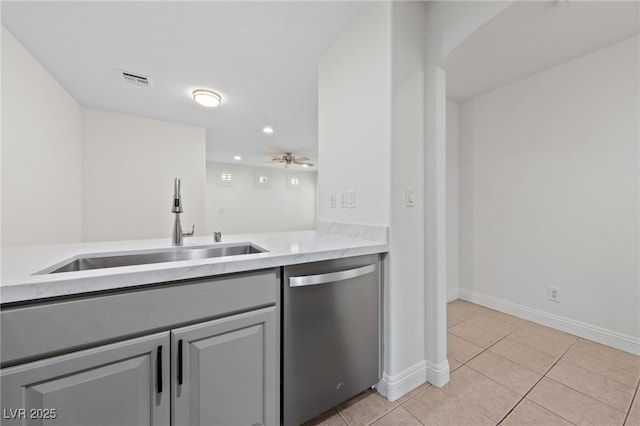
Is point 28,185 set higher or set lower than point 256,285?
higher

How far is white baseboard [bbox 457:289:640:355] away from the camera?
6.15 feet

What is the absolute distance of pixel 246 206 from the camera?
742 centimetres

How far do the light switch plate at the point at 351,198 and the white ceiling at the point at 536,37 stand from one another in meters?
1.01

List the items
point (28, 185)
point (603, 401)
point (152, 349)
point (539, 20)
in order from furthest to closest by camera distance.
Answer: point (28, 185) → point (539, 20) → point (603, 401) → point (152, 349)

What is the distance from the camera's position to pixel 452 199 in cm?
294

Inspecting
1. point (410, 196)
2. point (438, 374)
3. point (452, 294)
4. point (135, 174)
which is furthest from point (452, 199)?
point (135, 174)

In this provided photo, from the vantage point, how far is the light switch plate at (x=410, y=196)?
1.48 metres

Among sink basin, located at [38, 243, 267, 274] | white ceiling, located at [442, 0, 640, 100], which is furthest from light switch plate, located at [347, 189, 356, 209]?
white ceiling, located at [442, 0, 640, 100]

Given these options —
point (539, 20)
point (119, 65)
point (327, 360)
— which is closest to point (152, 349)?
point (327, 360)

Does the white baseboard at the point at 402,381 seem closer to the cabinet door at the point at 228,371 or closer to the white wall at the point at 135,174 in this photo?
the cabinet door at the point at 228,371

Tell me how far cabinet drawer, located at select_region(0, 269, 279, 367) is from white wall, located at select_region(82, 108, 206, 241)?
11.2 ft

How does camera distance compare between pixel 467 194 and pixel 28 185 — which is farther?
pixel 467 194

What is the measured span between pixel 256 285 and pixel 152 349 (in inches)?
15.9

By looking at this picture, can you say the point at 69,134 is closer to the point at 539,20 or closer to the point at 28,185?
the point at 28,185
